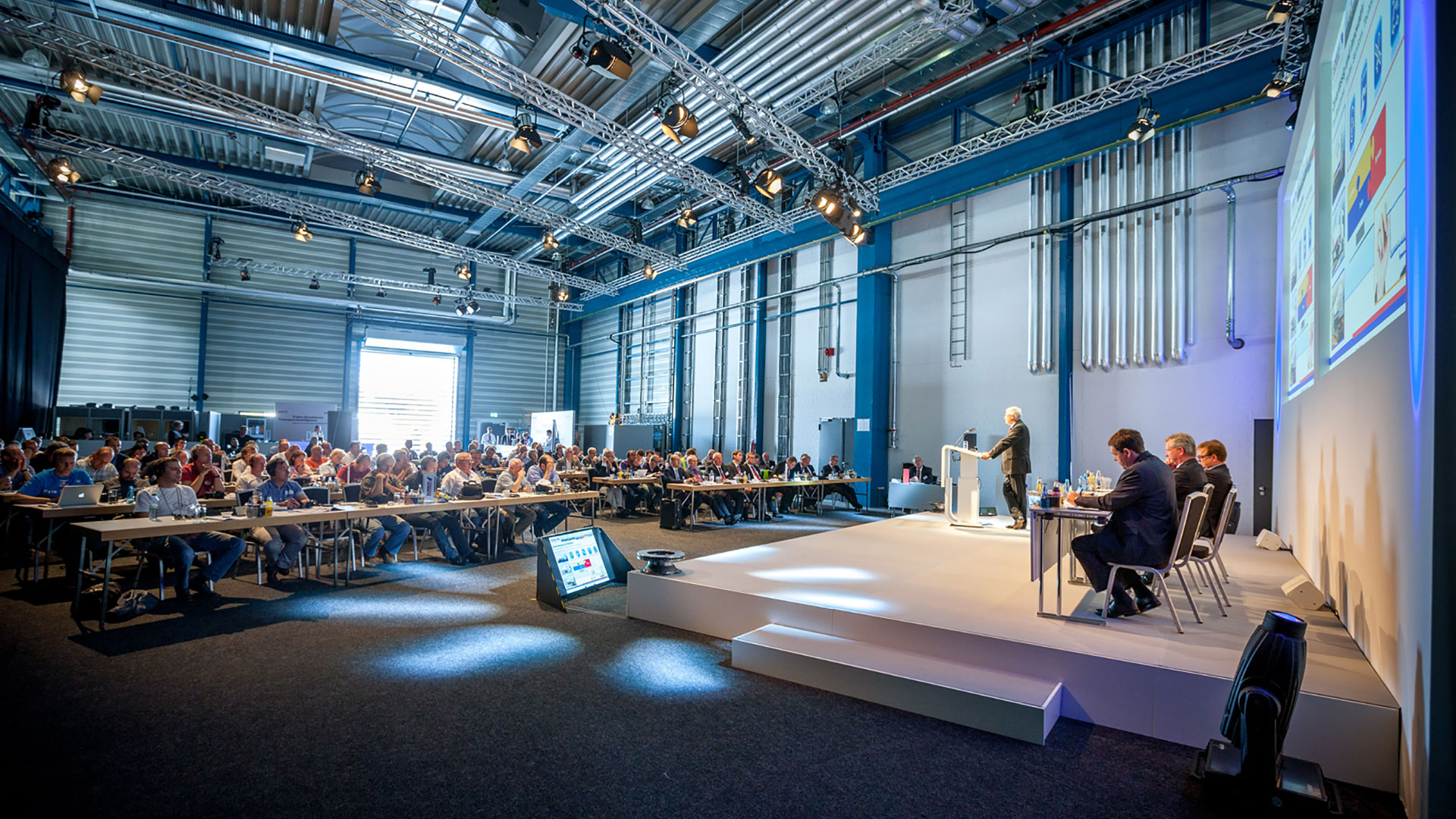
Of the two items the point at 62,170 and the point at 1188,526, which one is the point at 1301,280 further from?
the point at 62,170

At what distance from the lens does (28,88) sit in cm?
927

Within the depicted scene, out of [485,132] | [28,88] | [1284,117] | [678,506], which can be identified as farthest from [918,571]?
[28,88]

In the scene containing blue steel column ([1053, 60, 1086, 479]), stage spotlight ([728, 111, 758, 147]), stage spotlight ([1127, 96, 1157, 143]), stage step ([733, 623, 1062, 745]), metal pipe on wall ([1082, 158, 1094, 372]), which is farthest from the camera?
blue steel column ([1053, 60, 1086, 479])

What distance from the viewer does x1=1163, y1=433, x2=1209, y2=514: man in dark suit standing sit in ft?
15.1

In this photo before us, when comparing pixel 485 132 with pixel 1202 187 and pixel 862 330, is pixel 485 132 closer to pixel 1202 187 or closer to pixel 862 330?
pixel 862 330

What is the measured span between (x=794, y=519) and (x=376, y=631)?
7.64 meters

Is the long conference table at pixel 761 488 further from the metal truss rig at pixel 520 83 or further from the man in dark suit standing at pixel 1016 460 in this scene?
the metal truss rig at pixel 520 83

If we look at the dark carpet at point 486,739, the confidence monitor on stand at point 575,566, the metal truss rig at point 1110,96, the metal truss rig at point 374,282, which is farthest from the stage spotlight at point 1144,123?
the metal truss rig at point 374,282

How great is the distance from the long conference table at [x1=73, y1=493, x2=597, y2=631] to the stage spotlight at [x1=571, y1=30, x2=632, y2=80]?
4.91 meters

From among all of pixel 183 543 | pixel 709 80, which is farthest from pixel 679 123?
pixel 183 543

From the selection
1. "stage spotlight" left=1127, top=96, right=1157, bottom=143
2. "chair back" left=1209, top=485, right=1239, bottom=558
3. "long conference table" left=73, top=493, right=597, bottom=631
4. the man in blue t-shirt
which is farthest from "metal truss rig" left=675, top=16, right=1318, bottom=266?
the man in blue t-shirt

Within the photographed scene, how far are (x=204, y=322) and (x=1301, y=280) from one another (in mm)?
20206

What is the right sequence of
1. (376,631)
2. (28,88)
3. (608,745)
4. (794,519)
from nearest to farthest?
(608,745) < (376,631) < (28,88) < (794,519)

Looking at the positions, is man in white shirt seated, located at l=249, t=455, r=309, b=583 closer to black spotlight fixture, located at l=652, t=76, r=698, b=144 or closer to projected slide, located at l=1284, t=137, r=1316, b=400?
black spotlight fixture, located at l=652, t=76, r=698, b=144
